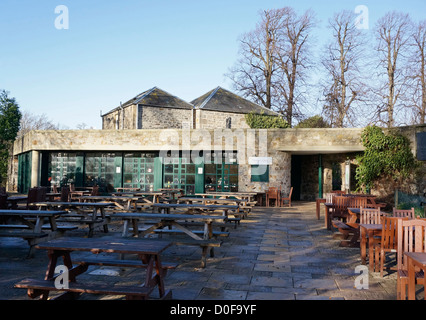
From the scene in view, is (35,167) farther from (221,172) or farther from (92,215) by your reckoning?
(92,215)

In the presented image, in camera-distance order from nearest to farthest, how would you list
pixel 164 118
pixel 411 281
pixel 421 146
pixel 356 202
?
1. pixel 411 281
2. pixel 356 202
3. pixel 421 146
4. pixel 164 118

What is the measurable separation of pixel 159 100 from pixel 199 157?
8912 millimetres

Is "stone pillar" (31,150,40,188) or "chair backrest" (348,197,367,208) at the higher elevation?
"stone pillar" (31,150,40,188)

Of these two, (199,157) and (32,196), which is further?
(199,157)

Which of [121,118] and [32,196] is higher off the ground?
[121,118]

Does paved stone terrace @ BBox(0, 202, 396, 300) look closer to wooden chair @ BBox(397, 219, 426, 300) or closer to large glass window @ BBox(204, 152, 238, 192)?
wooden chair @ BBox(397, 219, 426, 300)

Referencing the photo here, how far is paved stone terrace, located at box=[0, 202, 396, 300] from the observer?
3805 mm

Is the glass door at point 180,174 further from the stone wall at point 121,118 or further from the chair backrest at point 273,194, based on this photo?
the stone wall at point 121,118

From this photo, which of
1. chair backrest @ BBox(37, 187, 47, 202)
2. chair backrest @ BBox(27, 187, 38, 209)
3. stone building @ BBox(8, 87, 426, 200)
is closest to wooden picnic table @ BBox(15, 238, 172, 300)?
chair backrest @ BBox(27, 187, 38, 209)

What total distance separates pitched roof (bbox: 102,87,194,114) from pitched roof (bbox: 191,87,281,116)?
1.04 metres

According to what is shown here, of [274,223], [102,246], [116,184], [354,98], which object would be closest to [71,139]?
[116,184]

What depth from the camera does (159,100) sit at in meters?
23.0

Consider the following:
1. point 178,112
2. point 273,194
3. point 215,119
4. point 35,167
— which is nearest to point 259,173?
point 273,194
